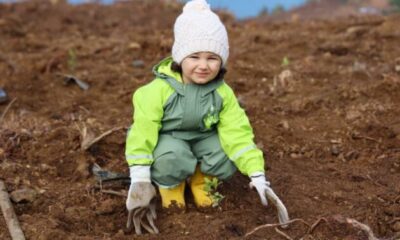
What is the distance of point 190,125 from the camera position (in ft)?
11.0

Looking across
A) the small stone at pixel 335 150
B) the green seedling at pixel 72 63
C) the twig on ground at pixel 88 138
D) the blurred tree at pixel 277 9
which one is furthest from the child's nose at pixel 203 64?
the blurred tree at pixel 277 9

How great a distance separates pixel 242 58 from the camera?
20.4ft

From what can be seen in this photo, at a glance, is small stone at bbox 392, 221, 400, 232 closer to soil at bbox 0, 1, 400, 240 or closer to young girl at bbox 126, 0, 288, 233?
soil at bbox 0, 1, 400, 240

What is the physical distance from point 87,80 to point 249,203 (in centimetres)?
272

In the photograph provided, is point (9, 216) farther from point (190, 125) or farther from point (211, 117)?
point (211, 117)

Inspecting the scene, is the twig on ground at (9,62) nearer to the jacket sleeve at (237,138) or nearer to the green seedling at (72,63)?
the green seedling at (72,63)

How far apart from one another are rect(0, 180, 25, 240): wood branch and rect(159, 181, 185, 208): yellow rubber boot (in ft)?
2.32

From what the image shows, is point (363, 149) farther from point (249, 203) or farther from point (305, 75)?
point (305, 75)

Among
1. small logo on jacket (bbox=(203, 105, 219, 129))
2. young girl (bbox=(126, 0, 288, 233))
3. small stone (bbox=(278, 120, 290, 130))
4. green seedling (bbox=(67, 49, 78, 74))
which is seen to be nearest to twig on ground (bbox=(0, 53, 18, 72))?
green seedling (bbox=(67, 49, 78, 74))

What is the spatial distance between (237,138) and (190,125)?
0.24 m

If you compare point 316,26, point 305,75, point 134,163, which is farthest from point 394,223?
point 316,26

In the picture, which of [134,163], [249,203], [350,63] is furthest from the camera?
[350,63]

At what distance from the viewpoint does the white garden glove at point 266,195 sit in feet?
10.1

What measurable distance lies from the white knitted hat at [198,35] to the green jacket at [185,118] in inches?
5.7
